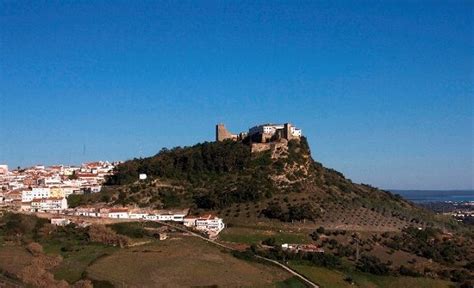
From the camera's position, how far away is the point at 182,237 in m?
54.6

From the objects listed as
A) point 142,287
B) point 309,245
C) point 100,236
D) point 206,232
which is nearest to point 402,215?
point 309,245

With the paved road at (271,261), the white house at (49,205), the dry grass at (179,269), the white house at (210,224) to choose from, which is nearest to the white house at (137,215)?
the paved road at (271,261)

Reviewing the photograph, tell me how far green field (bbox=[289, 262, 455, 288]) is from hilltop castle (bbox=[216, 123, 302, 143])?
102 ft

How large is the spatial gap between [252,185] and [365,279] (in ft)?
73.9

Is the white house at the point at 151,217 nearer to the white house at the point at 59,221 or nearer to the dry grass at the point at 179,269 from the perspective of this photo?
the white house at the point at 59,221

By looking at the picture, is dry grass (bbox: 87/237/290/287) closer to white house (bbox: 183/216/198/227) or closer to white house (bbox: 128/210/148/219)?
white house (bbox: 183/216/198/227)

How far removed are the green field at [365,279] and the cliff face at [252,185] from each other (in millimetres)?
13978

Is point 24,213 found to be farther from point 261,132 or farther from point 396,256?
point 396,256

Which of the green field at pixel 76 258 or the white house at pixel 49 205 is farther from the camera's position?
the white house at pixel 49 205

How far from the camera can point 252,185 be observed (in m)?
67.3

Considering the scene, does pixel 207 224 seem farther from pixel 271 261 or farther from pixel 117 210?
pixel 271 261

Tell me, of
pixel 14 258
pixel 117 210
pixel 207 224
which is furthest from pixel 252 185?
pixel 14 258

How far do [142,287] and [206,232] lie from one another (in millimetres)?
18131

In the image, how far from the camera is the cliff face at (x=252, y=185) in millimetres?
65250
